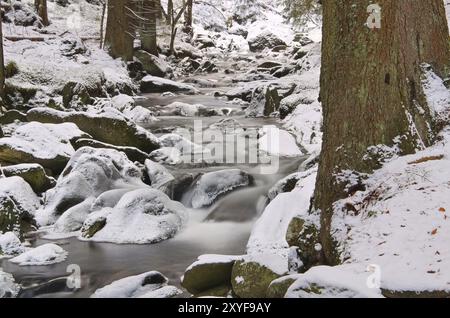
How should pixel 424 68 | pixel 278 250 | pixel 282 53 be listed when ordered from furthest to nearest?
pixel 282 53
pixel 278 250
pixel 424 68

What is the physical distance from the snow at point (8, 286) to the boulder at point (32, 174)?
8.00 ft

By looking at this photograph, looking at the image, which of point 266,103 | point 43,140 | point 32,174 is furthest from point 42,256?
point 266,103

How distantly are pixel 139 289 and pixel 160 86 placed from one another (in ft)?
43.6

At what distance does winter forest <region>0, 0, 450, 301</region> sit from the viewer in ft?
11.0

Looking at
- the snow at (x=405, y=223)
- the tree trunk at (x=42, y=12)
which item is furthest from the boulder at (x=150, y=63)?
the snow at (x=405, y=223)

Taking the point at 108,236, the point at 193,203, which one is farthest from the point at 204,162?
the point at 108,236

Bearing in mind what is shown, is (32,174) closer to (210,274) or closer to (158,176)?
(158,176)

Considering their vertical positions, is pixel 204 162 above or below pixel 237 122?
below

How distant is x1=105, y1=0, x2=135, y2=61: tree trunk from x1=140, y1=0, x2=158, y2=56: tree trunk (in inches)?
46.2

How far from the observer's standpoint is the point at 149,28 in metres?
19.3

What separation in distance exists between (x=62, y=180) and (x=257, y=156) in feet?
12.2

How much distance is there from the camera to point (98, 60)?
1678cm

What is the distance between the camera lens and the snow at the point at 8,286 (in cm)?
464

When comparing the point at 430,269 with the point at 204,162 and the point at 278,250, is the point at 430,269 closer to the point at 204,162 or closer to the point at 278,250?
the point at 278,250
